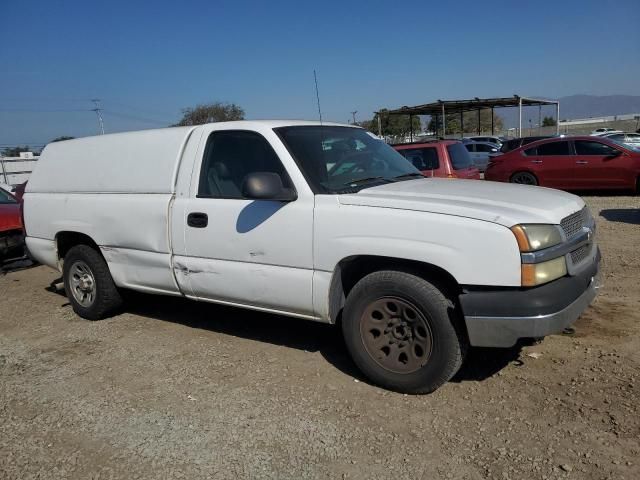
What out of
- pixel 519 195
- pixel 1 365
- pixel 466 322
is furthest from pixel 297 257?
pixel 1 365

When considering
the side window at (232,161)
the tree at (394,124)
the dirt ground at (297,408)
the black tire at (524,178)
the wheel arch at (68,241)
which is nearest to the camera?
the dirt ground at (297,408)

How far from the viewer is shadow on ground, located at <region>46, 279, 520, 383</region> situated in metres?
4.11

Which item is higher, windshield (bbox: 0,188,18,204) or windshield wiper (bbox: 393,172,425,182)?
windshield wiper (bbox: 393,172,425,182)

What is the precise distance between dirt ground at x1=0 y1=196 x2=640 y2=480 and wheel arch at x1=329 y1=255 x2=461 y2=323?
0.59 meters

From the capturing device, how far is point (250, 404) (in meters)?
3.71

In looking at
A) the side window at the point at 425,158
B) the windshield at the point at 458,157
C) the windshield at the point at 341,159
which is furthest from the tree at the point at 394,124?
the windshield at the point at 341,159

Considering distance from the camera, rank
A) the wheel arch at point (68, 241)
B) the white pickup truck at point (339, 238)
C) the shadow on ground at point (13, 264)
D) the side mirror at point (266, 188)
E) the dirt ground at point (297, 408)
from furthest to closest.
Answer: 1. the shadow on ground at point (13, 264)
2. the wheel arch at point (68, 241)
3. the side mirror at point (266, 188)
4. the white pickup truck at point (339, 238)
5. the dirt ground at point (297, 408)

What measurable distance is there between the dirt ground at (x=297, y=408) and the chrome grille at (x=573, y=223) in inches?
39.7

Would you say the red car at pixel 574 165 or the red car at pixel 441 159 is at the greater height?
the red car at pixel 441 159

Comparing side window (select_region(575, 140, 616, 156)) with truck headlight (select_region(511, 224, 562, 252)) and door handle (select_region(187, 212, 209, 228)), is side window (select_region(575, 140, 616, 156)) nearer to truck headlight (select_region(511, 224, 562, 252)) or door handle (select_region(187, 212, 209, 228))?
truck headlight (select_region(511, 224, 562, 252))

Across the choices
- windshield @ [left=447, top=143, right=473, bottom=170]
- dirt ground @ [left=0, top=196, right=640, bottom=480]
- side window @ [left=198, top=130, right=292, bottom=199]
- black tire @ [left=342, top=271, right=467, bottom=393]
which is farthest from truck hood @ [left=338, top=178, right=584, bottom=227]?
windshield @ [left=447, top=143, right=473, bottom=170]

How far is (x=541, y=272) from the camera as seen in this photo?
3195 mm

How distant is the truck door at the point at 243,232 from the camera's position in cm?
395

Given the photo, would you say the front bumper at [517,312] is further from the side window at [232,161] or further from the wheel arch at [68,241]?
the wheel arch at [68,241]
